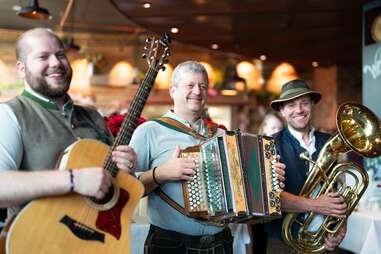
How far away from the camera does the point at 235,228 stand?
2.63 metres

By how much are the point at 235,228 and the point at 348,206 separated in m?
0.63

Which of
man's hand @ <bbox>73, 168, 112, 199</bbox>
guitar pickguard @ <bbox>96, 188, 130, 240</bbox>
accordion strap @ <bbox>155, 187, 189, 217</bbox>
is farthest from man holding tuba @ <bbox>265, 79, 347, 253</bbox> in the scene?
man's hand @ <bbox>73, 168, 112, 199</bbox>

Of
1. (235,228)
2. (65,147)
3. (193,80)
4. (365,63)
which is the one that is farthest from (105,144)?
(365,63)

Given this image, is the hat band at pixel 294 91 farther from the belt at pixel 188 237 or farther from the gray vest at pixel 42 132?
the gray vest at pixel 42 132

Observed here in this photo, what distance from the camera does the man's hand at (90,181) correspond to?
1.51 meters

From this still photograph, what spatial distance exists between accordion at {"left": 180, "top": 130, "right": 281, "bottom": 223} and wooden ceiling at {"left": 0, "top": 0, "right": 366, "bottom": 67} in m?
3.30

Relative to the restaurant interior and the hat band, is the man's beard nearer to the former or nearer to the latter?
the restaurant interior

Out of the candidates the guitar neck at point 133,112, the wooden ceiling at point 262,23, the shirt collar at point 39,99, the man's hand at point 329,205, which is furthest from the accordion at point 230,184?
the wooden ceiling at point 262,23

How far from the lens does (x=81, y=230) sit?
1.59m

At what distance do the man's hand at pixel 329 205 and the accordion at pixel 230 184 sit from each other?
46 centimetres

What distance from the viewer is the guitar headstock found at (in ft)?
6.16

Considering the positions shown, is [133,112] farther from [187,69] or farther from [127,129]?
[187,69]

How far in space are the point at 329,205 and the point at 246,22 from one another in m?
3.83

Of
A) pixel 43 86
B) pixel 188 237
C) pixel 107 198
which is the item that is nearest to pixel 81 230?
pixel 107 198
